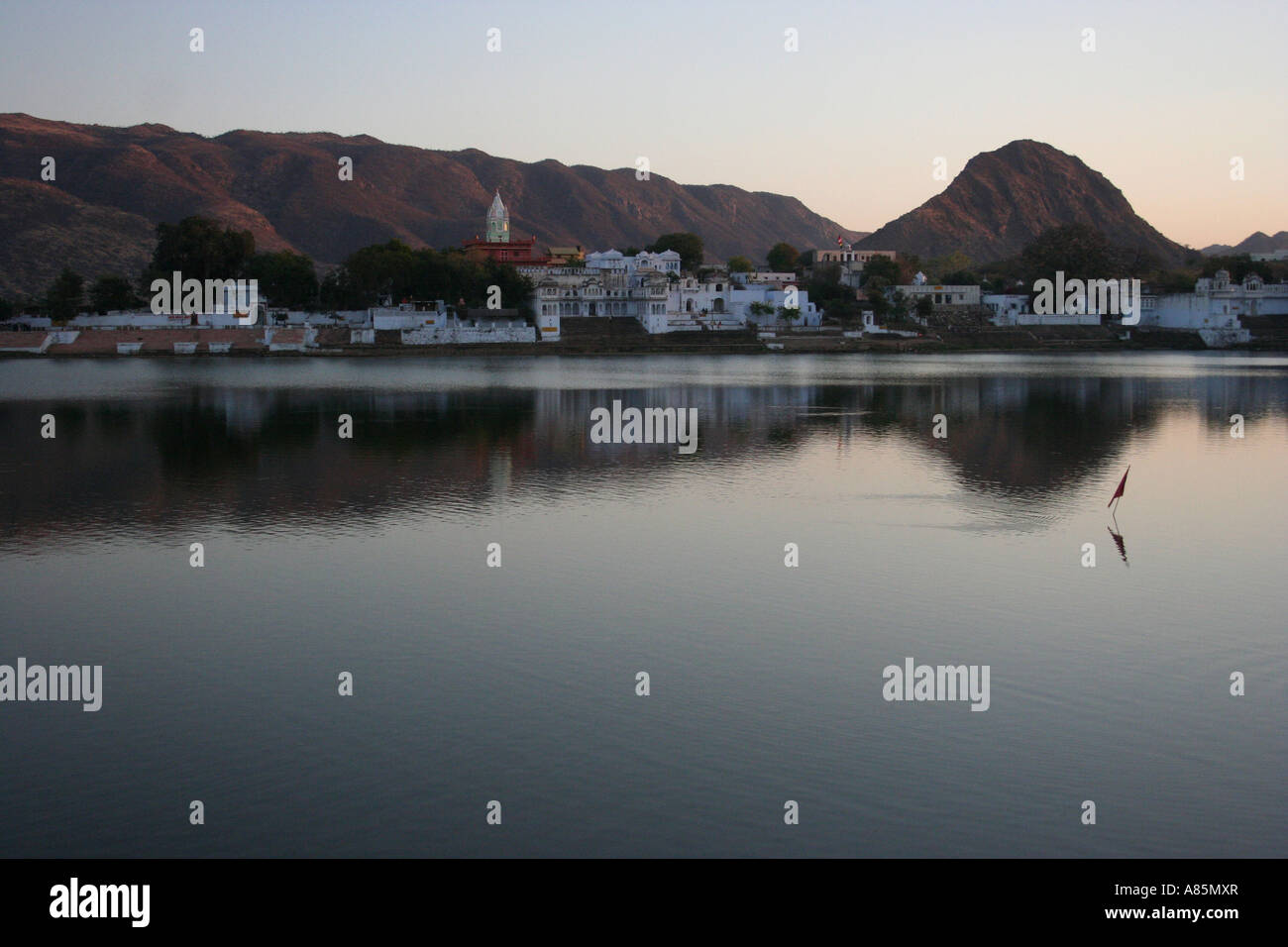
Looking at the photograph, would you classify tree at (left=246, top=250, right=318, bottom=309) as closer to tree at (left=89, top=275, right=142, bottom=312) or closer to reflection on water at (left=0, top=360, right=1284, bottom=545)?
tree at (left=89, top=275, right=142, bottom=312)

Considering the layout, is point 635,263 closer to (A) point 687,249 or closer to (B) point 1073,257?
(A) point 687,249

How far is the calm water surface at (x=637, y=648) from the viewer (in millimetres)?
7828

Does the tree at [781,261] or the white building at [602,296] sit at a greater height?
the tree at [781,261]

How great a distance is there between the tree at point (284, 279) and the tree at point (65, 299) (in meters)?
10.6

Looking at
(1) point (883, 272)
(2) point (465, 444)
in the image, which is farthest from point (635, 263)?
(2) point (465, 444)

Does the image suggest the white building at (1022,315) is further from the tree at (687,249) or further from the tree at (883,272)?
the tree at (687,249)

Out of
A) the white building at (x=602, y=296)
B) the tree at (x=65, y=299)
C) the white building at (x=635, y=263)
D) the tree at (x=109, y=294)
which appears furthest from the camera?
the white building at (x=635, y=263)

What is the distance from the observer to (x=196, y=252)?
76188 millimetres

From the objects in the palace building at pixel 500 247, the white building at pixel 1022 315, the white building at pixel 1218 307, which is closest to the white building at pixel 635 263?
the palace building at pixel 500 247

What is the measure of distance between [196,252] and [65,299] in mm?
9016

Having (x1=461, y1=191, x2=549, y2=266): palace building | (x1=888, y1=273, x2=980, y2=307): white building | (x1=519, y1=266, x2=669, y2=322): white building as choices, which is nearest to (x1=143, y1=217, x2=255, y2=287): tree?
(x1=519, y1=266, x2=669, y2=322): white building
